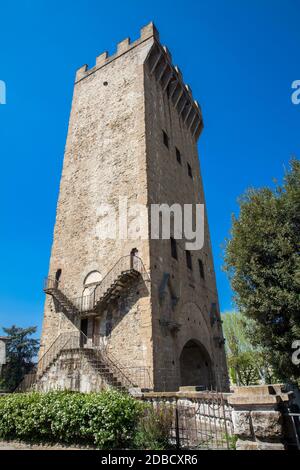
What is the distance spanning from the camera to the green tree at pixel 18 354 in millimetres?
23422

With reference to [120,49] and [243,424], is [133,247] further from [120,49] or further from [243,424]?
[120,49]

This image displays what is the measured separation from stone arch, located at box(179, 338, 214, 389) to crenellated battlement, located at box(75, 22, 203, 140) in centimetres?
1694

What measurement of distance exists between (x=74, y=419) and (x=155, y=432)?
230cm

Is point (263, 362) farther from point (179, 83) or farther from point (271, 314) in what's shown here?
point (179, 83)

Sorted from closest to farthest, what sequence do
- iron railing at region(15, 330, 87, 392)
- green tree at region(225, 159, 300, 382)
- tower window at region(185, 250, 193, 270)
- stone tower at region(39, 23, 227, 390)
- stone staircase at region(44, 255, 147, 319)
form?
1. green tree at region(225, 159, 300, 382)
2. stone tower at region(39, 23, 227, 390)
3. iron railing at region(15, 330, 87, 392)
4. stone staircase at region(44, 255, 147, 319)
5. tower window at region(185, 250, 193, 270)

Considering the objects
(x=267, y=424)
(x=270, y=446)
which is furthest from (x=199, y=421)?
(x=267, y=424)

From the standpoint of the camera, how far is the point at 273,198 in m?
11.0

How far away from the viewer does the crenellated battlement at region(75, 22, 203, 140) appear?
67.1 feet

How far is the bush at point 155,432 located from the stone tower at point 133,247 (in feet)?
14.5

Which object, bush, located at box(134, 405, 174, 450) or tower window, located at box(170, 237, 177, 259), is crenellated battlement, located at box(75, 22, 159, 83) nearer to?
tower window, located at box(170, 237, 177, 259)

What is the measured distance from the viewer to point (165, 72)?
70.5ft

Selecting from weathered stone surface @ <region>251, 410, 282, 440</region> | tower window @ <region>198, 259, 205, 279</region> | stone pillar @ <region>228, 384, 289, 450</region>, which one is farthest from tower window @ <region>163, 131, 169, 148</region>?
weathered stone surface @ <region>251, 410, 282, 440</region>

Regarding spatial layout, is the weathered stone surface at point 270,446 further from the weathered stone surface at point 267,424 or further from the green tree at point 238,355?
the green tree at point 238,355

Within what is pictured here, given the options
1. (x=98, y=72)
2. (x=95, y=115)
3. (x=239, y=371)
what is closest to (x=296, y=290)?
(x=95, y=115)
